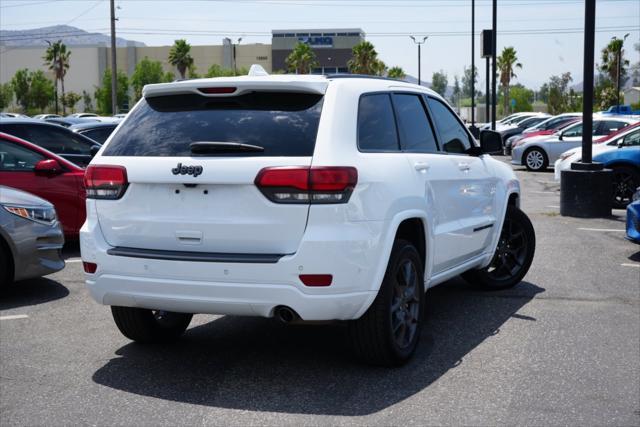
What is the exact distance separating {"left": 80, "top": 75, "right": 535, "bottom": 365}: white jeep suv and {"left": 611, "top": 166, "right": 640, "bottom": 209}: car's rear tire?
10.5m

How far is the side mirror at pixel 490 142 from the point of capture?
291 inches

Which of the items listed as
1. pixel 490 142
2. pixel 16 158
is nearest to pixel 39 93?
pixel 16 158

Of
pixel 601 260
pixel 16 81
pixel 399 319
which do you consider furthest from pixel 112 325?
pixel 16 81

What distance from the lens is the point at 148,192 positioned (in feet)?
17.0

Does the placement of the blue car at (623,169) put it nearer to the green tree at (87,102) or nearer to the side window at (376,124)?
the side window at (376,124)

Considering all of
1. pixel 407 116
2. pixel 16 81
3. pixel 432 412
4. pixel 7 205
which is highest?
pixel 16 81

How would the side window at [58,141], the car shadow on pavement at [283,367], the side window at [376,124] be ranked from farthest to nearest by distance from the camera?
1. the side window at [58,141]
2. the side window at [376,124]
3. the car shadow on pavement at [283,367]

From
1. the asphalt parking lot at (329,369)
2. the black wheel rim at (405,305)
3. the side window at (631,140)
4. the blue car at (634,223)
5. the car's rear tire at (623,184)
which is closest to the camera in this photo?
the asphalt parking lot at (329,369)

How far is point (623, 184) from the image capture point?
15.4 metres

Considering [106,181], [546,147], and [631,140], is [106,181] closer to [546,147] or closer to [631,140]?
[631,140]

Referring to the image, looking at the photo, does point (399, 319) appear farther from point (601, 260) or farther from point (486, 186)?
point (601, 260)

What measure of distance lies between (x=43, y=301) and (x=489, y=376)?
4.30 m

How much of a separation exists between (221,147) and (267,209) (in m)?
0.48

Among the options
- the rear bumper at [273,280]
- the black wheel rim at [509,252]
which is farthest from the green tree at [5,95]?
the rear bumper at [273,280]
